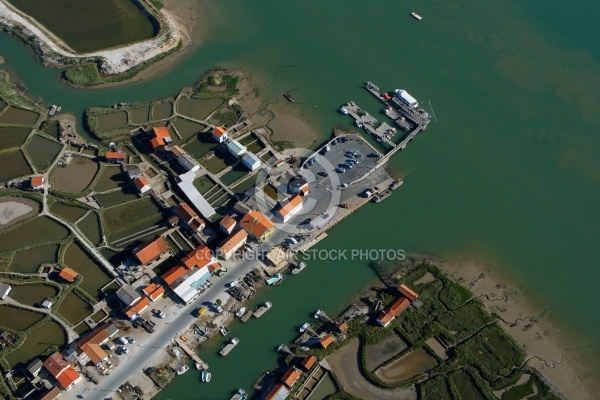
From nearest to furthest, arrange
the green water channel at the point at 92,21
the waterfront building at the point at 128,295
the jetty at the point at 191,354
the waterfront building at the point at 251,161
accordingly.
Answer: the jetty at the point at 191,354
the waterfront building at the point at 128,295
the waterfront building at the point at 251,161
the green water channel at the point at 92,21

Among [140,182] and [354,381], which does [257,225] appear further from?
[354,381]

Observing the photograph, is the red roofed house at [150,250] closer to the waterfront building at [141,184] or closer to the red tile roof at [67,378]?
the waterfront building at [141,184]

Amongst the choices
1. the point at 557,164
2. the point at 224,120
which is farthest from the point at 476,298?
the point at 224,120

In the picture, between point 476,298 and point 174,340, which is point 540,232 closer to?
point 476,298

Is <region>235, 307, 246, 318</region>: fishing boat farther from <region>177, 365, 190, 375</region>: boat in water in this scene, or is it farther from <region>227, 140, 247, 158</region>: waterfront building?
<region>227, 140, 247, 158</region>: waterfront building

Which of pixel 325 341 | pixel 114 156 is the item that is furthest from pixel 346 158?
pixel 114 156

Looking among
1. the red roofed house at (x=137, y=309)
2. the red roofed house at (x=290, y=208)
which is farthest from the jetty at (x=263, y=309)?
the red roofed house at (x=137, y=309)
